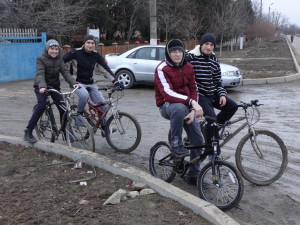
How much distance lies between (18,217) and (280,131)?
5.53 m

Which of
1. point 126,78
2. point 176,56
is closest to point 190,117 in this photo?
point 176,56

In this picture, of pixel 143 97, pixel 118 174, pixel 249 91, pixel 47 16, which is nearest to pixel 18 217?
pixel 118 174

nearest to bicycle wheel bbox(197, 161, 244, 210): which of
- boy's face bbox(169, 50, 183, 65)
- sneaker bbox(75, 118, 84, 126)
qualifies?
boy's face bbox(169, 50, 183, 65)

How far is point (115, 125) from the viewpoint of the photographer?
6.45 metres

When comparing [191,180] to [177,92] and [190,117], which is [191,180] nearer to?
[190,117]

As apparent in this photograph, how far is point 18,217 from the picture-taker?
371 cm

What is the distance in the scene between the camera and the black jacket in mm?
6742

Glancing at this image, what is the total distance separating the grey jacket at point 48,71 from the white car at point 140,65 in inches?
293

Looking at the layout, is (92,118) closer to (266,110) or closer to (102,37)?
(266,110)

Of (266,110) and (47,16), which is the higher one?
(47,16)

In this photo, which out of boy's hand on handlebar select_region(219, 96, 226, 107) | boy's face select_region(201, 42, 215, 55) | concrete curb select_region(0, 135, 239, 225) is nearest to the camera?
concrete curb select_region(0, 135, 239, 225)

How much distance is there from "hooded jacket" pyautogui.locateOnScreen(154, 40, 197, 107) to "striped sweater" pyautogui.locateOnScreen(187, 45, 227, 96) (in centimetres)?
55

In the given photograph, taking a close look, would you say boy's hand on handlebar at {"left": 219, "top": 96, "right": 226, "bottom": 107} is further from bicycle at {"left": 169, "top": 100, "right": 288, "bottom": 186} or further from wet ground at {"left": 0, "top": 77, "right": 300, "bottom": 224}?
wet ground at {"left": 0, "top": 77, "right": 300, "bottom": 224}

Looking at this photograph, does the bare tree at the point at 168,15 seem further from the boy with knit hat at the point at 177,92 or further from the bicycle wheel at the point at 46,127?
the boy with knit hat at the point at 177,92
